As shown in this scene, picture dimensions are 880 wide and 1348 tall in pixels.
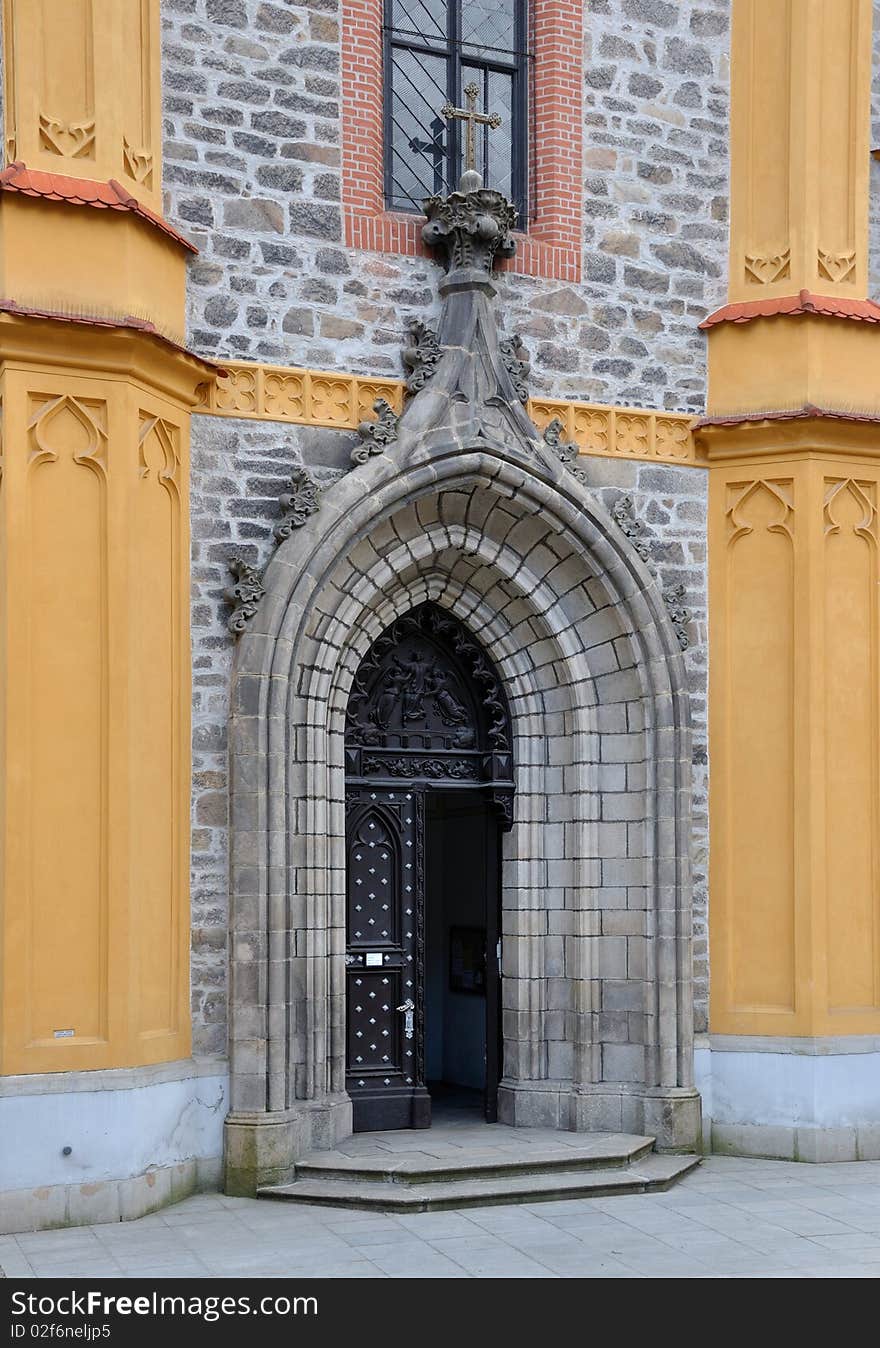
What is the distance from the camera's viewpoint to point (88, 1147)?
859 cm

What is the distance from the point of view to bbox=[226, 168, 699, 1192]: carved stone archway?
31.2ft

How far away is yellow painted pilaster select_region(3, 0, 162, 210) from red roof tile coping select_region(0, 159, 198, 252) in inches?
2.3

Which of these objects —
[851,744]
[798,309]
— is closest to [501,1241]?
[851,744]

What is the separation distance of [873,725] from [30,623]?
211 inches

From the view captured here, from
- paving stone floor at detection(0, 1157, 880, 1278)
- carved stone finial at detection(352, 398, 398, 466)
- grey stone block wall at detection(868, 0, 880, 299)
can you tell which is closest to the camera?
paving stone floor at detection(0, 1157, 880, 1278)

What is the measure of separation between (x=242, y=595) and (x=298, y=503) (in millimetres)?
635

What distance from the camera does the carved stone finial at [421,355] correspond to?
10172mm

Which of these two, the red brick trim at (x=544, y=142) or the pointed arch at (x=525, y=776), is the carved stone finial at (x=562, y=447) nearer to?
the pointed arch at (x=525, y=776)

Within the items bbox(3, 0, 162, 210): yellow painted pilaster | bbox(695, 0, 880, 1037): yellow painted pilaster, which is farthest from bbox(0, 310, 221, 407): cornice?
bbox(695, 0, 880, 1037): yellow painted pilaster

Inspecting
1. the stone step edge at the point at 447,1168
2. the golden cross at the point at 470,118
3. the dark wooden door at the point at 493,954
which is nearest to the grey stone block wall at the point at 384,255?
the golden cross at the point at 470,118

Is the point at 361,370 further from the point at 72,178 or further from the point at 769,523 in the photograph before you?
the point at 769,523

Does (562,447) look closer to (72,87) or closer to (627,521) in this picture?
(627,521)

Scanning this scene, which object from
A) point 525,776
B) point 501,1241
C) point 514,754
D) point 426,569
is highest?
point 426,569

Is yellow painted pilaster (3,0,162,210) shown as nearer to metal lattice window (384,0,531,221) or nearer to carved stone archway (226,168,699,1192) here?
metal lattice window (384,0,531,221)
